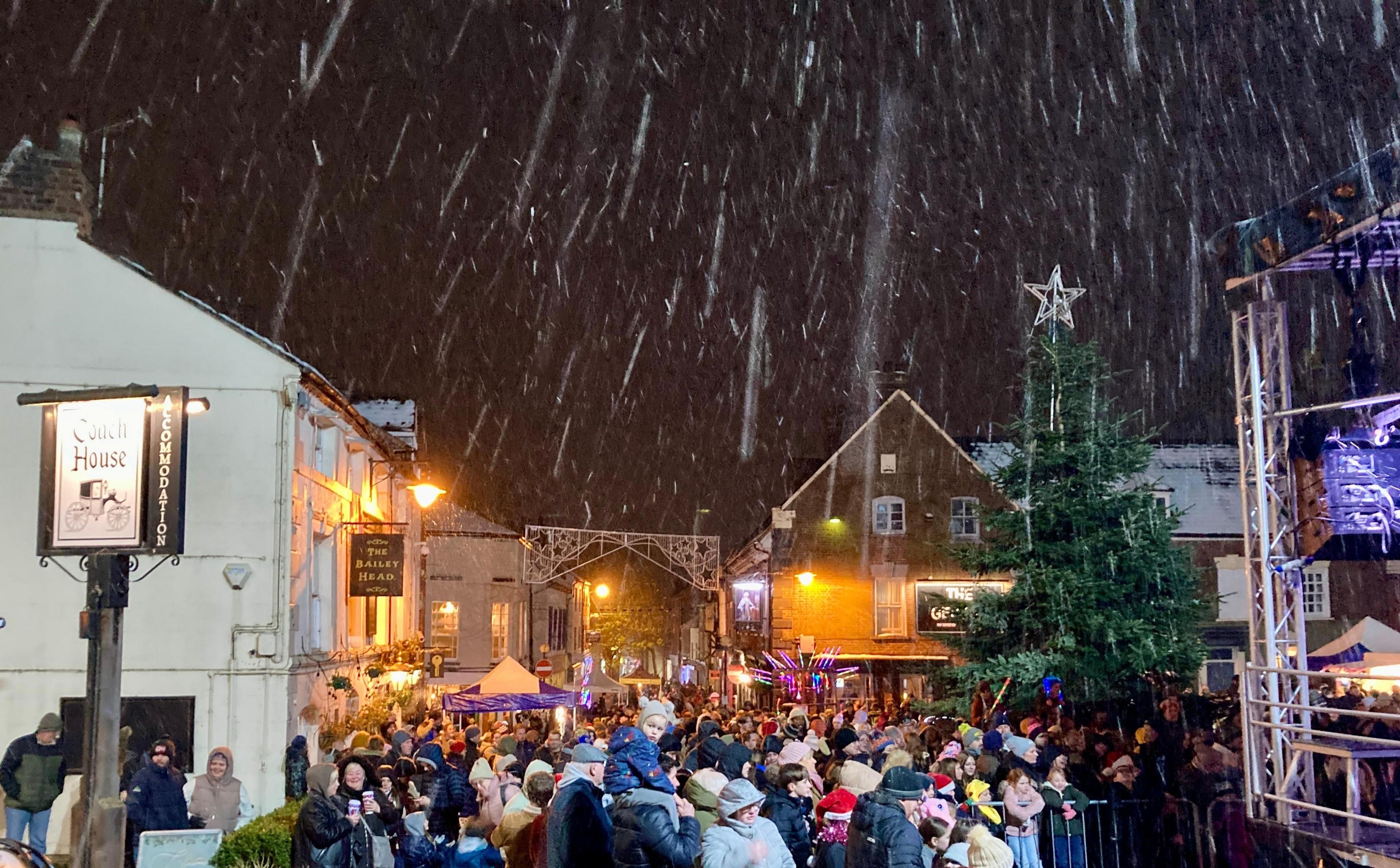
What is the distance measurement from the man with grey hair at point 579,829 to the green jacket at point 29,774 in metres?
8.42

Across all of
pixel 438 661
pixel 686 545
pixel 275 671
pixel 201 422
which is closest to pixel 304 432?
pixel 201 422

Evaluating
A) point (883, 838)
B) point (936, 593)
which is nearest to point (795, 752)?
point (883, 838)

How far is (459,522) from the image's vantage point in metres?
44.7

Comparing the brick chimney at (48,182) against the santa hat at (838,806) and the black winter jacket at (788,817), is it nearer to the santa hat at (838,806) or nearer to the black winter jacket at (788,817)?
the black winter jacket at (788,817)

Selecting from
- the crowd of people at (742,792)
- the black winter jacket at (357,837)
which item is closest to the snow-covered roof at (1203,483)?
the crowd of people at (742,792)

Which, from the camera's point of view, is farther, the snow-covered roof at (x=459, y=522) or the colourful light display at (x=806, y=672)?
the snow-covered roof at (x=459, y=522)

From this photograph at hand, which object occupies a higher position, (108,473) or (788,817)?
(108,473)

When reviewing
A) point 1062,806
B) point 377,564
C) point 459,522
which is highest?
point 459,522

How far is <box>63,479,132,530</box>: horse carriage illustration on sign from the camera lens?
11.9 m

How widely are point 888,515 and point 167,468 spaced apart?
31.3 m

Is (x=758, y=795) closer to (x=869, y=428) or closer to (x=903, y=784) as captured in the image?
(x=903, y=784)

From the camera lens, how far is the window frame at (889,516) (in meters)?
41.6

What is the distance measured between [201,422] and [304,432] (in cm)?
191

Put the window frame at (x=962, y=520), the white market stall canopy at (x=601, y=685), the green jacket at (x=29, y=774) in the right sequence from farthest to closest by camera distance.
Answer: the window frame at (x=962, y=520), the white market stall canopy at (x=601, y=685), the green jacket at (x=29, y=774)
